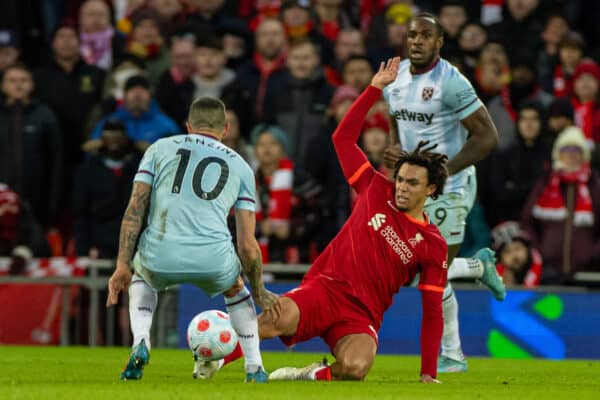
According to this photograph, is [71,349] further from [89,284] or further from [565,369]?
[565,369]

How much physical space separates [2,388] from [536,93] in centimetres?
971

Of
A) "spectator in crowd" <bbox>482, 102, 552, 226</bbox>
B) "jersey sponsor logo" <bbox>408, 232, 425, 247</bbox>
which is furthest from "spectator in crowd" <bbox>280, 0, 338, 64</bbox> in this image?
"jersey sponsor logo" <bbox>408, 232, 425, 247</bbox>

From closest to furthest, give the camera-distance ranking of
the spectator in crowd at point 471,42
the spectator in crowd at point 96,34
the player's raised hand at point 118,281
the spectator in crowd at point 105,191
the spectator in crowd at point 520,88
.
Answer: the player's raised hand at point 118,281 → the spectator in crowd at point 105,191 → the spectator in crowd at point 520,88 → the spectator in crowd at point 471,42 → the spectator in crowd at point 96,34

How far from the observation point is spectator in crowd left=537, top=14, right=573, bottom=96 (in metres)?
17.8

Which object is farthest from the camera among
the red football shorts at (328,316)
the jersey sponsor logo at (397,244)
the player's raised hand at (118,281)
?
the red football shorts at (328,316)

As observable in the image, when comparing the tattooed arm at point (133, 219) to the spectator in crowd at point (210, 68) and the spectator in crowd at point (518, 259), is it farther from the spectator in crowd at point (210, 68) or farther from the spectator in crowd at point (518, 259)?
the spectator in crowd at point (210, 68)

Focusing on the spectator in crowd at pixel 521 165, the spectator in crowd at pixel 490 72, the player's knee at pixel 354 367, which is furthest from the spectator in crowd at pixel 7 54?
the player's knee at pixel 354 367

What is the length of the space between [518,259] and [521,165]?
1249mm

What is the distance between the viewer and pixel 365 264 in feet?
33.5

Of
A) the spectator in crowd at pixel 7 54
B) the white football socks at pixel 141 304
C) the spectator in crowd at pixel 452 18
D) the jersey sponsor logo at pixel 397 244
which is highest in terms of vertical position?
the spectator in crowd at pixel 452 18

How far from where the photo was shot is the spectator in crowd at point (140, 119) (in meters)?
16.1

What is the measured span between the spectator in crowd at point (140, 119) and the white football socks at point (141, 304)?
261 inches

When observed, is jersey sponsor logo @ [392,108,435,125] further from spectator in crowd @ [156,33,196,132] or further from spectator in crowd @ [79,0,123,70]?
spectator in crowd @ [79,0,123,70]

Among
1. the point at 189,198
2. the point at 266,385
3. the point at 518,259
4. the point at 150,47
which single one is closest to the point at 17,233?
the point at 150,47
